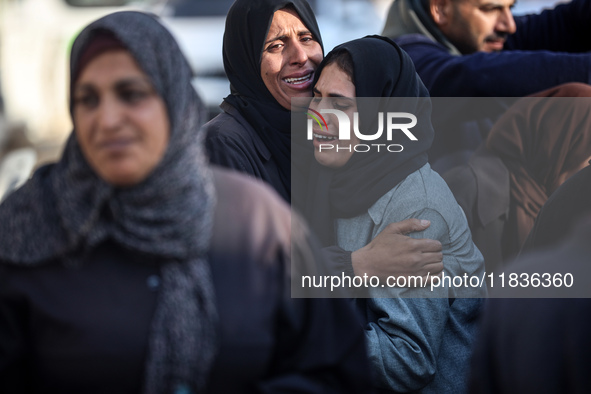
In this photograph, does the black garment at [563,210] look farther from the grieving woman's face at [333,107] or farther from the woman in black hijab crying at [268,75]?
the woman in black hijab crying at [268,75]

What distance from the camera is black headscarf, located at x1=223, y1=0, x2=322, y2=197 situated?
2.79 m

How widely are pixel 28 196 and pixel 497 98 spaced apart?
2070 mm

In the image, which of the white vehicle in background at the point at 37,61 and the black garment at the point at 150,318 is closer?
the black garment at the point at 150,318

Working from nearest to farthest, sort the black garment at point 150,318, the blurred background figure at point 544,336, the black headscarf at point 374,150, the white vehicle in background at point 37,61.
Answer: the blurred background figure at point 544,336, the black garment at point 150,318, the black headscarf at point 374,150, the white vehicle in background at point 37,61

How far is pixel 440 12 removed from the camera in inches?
138

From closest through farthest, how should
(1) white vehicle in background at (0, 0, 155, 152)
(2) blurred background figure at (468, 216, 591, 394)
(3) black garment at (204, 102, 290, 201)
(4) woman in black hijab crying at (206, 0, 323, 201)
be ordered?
(2) blurred background figure at (468, 216, 591, 394) < (3) black garment at (204, 102, 290, 201) < (4) woman in black hijab crying at (206, 0, 323, 201) < (1) white vehicle in background at (0, 0, 155, 152)

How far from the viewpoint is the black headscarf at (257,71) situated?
2.79 m

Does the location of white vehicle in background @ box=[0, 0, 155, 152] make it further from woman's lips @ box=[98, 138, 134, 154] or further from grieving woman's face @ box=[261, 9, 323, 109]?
woman's lips @ box=[98, 138, 134, 154]

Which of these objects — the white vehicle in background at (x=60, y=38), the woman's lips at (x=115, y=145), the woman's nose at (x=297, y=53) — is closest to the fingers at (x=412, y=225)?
the woman's nose at (x=297, y=53)

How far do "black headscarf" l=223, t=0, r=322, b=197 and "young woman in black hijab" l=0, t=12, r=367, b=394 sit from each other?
105 cm

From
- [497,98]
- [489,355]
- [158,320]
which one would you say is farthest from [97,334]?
[497,98]

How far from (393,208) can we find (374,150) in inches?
8.1

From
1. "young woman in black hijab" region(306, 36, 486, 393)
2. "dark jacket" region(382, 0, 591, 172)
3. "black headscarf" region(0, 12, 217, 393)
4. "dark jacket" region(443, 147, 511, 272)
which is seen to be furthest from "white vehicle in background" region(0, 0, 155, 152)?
"black headscarf" region(0, 12, 217, 393)

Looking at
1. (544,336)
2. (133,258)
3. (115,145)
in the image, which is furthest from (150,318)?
(544,336)
